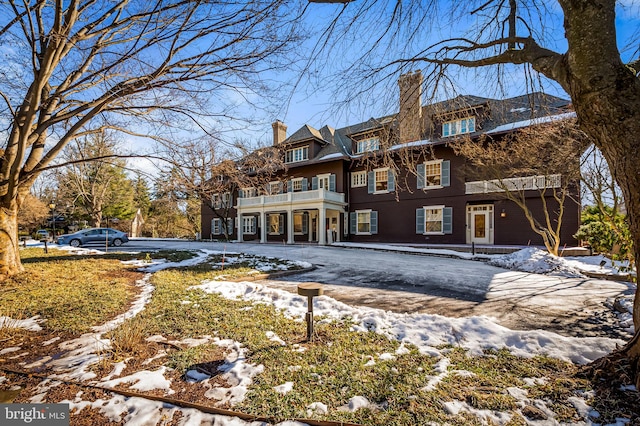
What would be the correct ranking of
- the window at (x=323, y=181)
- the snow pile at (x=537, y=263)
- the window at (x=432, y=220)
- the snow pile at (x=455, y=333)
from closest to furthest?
the snow pile at (x=455, y=333)
the snow pile at (x=537, y=263)
the window at (x=432, y=220)
the window at (x=323, y=181)

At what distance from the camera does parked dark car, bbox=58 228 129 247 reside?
20.0 metres

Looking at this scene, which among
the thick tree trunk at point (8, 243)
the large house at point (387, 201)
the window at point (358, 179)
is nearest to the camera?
the thick tree trunk at point (8, 243)

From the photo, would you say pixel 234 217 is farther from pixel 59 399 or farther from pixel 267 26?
pixel 59 399

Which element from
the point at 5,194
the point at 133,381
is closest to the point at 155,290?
the point at 133,381

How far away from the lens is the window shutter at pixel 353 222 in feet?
72.4

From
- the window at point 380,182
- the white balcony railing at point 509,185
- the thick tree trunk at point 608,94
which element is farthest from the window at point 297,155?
the thick tree trunk at point 608,94

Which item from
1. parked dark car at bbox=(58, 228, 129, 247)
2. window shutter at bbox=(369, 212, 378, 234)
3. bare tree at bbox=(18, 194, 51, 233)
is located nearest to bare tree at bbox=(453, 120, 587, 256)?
window shutter at bbox=(369, 212, 378, 234)

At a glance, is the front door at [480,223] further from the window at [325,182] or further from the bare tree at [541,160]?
the window at [325,182]

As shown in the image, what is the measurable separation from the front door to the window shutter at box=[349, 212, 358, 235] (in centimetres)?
772

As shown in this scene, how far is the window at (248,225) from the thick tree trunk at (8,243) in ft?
63.4

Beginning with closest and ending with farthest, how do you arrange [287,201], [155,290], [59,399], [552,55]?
1. [59,399]
2. [552,55]
3. [155,290]
4. [287,201]

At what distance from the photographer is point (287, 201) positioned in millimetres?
22203

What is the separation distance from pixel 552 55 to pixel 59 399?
6.15m

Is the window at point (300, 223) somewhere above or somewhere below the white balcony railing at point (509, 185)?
below
